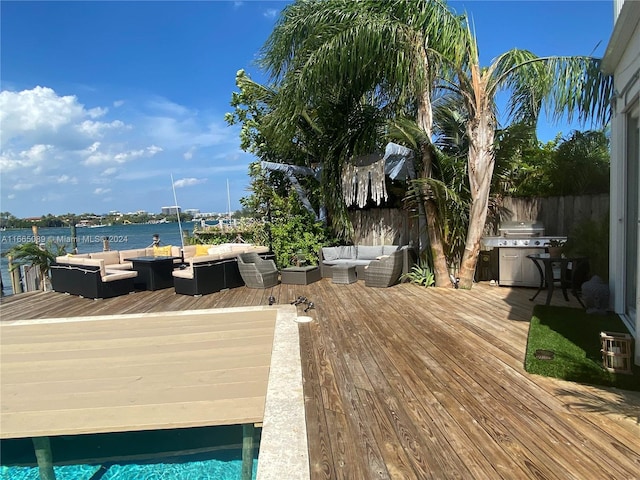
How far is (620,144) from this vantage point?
13.8 ft

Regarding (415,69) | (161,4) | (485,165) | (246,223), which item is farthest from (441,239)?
(161,4)

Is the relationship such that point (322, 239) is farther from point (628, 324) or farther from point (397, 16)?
point (628, 324)

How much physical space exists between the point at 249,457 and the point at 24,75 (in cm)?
881

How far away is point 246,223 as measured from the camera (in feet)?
38.7

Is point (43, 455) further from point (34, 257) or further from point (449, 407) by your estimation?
point (34, 257)

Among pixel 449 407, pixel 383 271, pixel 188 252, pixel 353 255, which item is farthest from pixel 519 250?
pixel 188 252

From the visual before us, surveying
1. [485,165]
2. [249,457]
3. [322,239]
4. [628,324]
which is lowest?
[249,457]

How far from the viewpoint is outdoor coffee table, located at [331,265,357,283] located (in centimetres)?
712

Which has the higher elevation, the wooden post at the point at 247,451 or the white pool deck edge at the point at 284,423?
the white pool deck edge at the point at 284,423

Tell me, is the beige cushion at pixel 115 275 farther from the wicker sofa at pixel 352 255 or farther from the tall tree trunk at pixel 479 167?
the tall tree trunk at pixel 479 167

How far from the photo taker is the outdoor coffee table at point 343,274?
7.12 metres

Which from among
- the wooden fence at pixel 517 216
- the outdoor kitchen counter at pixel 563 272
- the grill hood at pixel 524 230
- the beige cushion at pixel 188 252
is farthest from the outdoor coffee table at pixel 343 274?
the beige cushion at pixel 188 252

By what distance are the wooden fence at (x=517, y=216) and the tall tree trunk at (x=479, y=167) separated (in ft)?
3.72

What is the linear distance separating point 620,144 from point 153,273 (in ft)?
24.8
